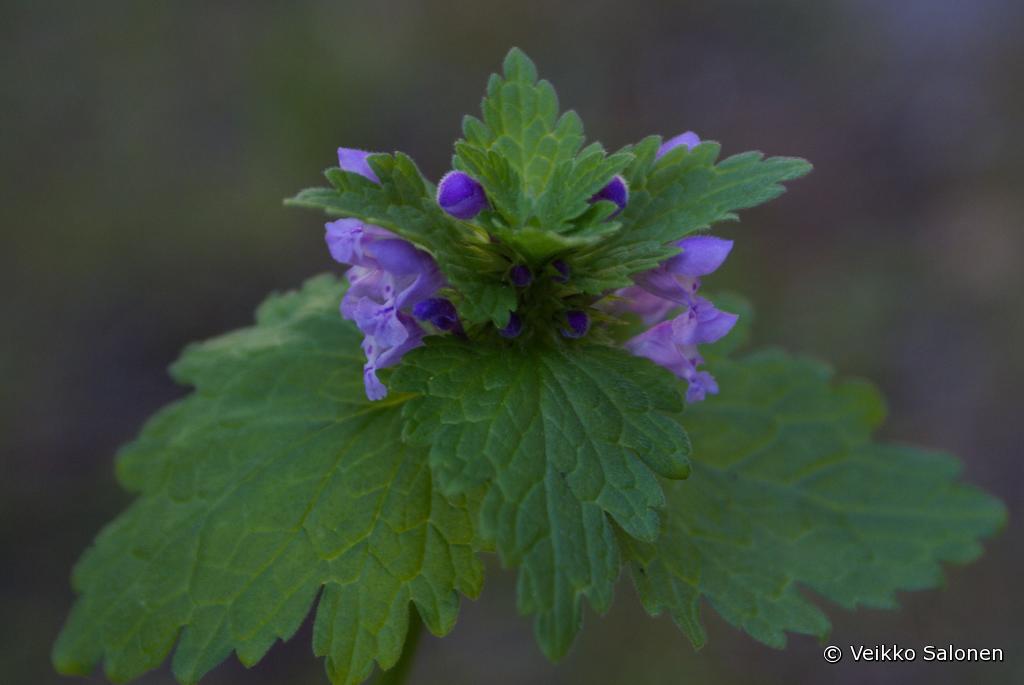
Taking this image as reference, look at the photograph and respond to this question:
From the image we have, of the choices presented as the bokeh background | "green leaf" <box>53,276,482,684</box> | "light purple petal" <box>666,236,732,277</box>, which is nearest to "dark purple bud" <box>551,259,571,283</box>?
"light purple petal" <box>666,236,732,277</box>

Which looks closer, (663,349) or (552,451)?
(552,451)

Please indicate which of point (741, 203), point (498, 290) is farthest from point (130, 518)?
point (741, 203)

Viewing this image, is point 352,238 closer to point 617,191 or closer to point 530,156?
point 530,156

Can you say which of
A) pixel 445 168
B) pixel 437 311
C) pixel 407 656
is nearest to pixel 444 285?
pixel 437 311

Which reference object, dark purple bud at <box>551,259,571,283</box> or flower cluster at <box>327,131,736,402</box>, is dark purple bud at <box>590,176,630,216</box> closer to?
flower cluster at <box>327,131,736,402</box>

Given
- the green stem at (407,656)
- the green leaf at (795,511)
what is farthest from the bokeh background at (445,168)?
the green stem at (407,656)

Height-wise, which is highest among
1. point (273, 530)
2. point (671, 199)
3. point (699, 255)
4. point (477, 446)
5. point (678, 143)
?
point (678, 143)

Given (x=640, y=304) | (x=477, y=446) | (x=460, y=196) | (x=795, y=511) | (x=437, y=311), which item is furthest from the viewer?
(x=795, y=511)
